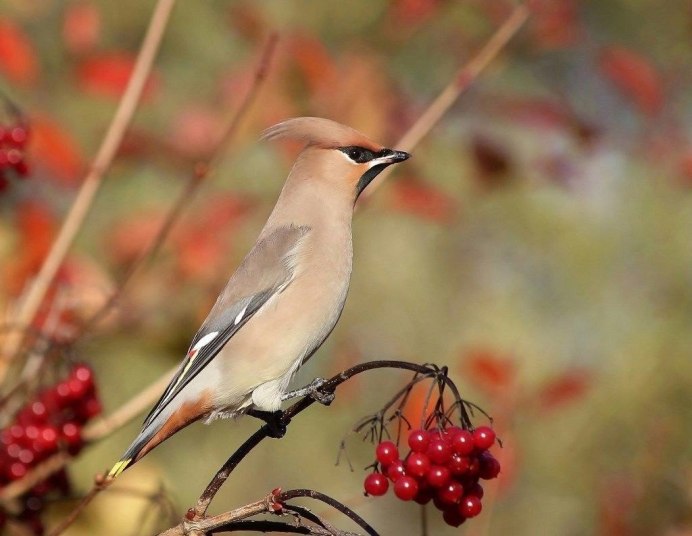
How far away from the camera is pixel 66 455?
2.43m

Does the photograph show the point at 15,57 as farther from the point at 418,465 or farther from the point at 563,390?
the point at 418,465

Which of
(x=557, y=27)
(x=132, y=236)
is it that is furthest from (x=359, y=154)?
(x=557, y=27)

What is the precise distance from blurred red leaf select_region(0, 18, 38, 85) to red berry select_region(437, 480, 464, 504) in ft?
11.1

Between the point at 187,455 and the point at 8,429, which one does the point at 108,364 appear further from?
the point at 8,429

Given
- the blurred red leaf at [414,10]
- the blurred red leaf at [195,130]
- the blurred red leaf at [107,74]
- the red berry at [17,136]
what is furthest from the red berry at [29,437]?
the blurred red leaf at [414,10]

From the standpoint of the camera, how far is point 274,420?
86.7 inches

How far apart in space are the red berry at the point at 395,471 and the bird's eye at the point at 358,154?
2.86 feet

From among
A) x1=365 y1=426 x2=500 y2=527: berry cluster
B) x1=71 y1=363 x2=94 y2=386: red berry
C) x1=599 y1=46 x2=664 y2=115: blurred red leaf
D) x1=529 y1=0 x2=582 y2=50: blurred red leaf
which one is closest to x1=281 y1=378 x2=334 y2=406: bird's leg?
x1=365 y1=426 x2=500 y2=527: berry cluster

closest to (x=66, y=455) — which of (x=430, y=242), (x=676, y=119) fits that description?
(x=430, y=242)

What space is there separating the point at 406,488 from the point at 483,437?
0.48 feet

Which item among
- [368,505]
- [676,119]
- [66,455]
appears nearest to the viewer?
[66,455]

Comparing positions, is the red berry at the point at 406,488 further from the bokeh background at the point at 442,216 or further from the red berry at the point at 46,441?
the bokeh background at the point at 442,216

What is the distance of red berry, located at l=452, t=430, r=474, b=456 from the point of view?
175 centimetres

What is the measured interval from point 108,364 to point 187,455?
512 mm
